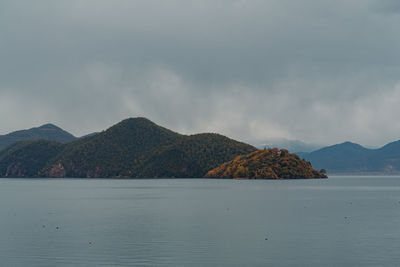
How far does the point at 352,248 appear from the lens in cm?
4728

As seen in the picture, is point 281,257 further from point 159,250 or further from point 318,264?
point 159,250

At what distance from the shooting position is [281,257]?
139ft

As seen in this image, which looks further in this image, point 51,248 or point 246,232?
point 246,232

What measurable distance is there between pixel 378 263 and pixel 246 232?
822 inches

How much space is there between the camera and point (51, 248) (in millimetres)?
48250

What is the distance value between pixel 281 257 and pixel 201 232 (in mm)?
17827

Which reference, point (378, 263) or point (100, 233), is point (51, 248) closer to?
point (100, 233)

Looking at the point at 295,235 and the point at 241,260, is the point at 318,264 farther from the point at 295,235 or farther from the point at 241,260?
the point at 295,235

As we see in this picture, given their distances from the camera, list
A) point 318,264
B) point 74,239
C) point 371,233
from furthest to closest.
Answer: point 371,233 → point 74,239 → point 318,264

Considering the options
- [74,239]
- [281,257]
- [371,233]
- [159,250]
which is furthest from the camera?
[371,233]

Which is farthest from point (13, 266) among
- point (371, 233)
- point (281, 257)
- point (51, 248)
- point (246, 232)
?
point (371, 233)

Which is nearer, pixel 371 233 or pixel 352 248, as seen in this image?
pixel 352 248

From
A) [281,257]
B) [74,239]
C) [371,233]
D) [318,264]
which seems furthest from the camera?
[371,233]

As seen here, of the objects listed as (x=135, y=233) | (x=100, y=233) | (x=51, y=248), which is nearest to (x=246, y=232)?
(x=135, y=233)
